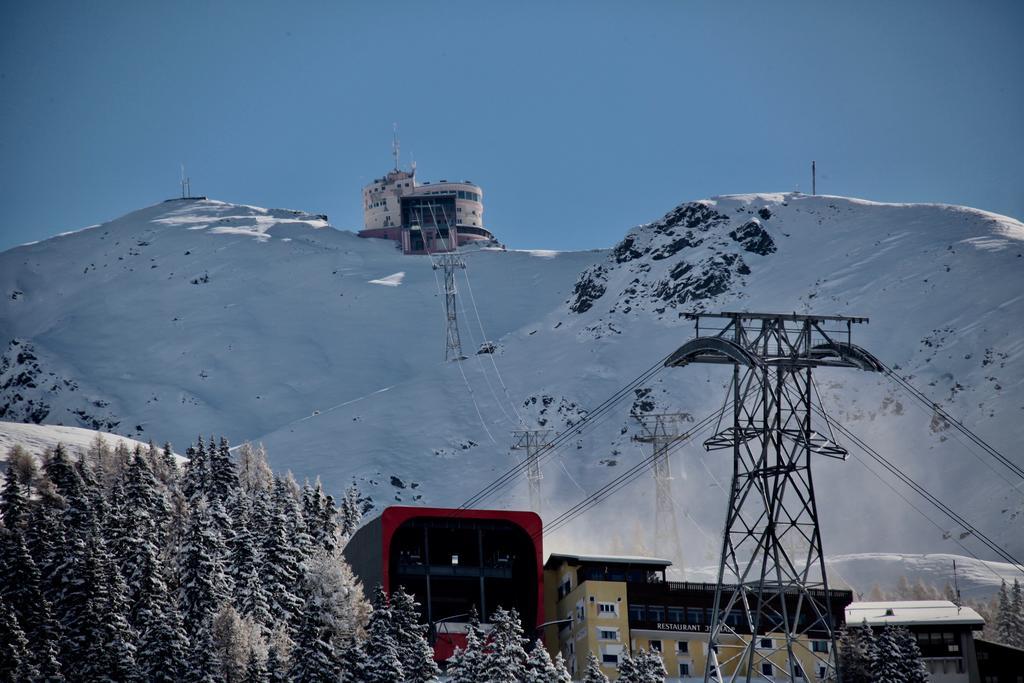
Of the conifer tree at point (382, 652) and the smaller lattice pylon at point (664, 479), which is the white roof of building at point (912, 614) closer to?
the smaller lattice pylon at point (664, 479)

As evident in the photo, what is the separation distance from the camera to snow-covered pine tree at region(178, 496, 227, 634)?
9081 cm

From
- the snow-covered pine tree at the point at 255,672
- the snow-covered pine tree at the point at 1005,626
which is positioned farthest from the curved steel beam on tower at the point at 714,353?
the snow-covered pine tree at the point at 1005,626

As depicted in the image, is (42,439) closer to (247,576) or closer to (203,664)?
(247,576)

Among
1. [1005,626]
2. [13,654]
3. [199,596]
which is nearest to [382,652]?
[13,654]

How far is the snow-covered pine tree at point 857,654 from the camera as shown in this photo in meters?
80.4

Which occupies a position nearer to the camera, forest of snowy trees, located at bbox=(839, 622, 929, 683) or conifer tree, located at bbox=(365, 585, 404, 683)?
conifer tree, located at bbox=(365, 585, 404, 683)

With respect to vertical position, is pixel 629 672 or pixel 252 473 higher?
pixel 252 473

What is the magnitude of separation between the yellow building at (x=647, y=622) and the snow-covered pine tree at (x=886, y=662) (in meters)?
13.1

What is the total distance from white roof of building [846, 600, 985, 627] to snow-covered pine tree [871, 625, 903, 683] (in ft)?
40.7

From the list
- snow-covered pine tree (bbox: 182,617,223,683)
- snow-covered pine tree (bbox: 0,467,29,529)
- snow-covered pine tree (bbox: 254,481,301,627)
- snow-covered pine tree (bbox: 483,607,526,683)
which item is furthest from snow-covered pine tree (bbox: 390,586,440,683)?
snow-covered pine tree (bbox: 0,467,29,529)

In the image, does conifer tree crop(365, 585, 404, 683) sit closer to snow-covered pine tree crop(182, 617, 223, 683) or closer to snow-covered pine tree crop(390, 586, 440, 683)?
snow-covered pine tree crop(390, 586, 440, 683)

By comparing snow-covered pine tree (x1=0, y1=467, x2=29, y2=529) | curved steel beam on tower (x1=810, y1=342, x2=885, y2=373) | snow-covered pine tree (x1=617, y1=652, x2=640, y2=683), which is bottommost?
snow-covered pine tree (x1=617, y1=652, x2=640, y2=683)

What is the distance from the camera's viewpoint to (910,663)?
7950 centimetres

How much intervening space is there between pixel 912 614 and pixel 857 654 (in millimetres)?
17098
